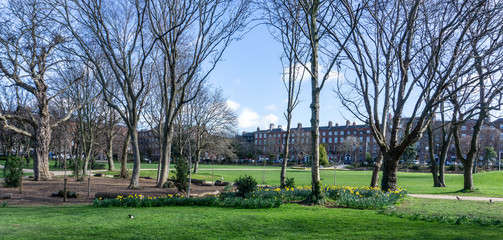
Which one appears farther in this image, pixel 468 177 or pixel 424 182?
pixel 424 182

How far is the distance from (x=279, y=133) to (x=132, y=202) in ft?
343

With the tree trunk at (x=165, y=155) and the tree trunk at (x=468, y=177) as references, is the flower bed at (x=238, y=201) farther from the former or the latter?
the tree trunk at (x=468, y=177)

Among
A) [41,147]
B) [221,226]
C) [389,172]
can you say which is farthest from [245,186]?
[41,147]

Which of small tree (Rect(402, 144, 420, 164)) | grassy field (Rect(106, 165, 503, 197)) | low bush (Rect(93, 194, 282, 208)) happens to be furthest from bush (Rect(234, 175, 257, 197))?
small tree (Rect(402, 144, 420, 164))

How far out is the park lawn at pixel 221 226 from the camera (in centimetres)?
633

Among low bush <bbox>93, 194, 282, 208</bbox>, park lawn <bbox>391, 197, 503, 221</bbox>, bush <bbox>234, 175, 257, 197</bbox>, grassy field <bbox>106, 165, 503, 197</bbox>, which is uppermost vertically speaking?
bush <bbox>234, 175, 257, 197</bbox>

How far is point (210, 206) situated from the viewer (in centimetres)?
1062

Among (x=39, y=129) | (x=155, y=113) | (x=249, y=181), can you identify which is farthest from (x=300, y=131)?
(x=249, y=181)

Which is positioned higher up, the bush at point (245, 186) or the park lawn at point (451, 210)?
the bush at point (245, 186)

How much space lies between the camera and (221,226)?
280 inches

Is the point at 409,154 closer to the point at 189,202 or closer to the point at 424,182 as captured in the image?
the point at 424,182

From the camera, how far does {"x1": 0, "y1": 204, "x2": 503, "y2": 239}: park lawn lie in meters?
6.33

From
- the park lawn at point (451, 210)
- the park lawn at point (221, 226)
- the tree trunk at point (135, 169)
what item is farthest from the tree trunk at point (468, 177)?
the tree trunk at point (135, 169)

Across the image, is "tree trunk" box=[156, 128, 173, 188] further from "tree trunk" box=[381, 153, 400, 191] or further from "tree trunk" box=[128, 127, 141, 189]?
"tree trunk" box=[381, 153, 400, 191]
